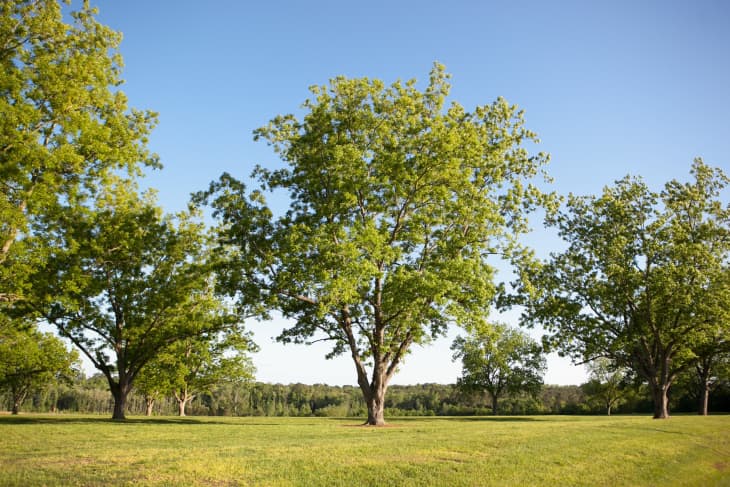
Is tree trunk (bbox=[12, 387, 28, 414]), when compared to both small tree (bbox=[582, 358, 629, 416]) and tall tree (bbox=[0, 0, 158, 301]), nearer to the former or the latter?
tall tree (bbox=[0, 0, 158, 301])

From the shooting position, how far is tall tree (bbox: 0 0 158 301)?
70.4ft

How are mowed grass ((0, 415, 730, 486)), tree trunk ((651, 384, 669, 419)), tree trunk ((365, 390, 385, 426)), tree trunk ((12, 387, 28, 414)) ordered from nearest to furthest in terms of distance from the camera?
mowed grass ((0, 415, 730, 486)) < tree trunk ((365, 390, 385, 426)) < tree trunk ((651, 384, 669, 419)) < tree trunk ((12, 387, 28, 414))

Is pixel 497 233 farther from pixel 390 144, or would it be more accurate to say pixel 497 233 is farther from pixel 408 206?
pixel 390 144

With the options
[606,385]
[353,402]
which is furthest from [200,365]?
[353,402]

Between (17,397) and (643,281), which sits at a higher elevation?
(643,281)

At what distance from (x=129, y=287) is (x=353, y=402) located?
110 meters

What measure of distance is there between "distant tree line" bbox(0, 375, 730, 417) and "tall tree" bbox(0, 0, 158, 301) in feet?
179

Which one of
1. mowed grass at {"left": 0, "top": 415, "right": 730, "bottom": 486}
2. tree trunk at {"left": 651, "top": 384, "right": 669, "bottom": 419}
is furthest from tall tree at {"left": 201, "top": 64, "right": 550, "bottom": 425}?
tree trunk at {"left": 651, "top": 384, "right": 669, "bottom": 419}

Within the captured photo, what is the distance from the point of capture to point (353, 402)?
13438 cm

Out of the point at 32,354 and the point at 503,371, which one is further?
the point at 503,371

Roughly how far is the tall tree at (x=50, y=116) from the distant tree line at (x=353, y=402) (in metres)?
54.5

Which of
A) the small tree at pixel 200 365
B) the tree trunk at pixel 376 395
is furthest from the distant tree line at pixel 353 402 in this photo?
the tree trunk at pixel 376 395

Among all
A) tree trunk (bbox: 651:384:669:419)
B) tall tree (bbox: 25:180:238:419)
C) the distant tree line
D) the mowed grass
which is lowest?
the distant tree line

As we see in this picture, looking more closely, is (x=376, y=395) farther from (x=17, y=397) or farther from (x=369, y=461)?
(x=17, y=397)
